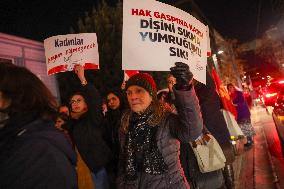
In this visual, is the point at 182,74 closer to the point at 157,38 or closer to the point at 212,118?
the point at 157,38

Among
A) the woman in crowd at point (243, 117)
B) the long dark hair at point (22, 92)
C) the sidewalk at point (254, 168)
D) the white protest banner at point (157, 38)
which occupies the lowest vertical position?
the sidewalk at point (254, 168)

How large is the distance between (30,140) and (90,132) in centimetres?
214

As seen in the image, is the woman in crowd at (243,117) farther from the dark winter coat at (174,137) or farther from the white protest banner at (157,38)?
the dark winter coat at (174,137)

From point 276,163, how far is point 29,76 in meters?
7.10

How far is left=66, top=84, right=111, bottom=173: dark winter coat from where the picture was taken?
3916 millimetres

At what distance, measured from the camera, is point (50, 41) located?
570 centimetres

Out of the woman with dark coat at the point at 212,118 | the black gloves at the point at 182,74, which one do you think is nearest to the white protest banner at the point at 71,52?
the woman with dark coat at the point at 212,118

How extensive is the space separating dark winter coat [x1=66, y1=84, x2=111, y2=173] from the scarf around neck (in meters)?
0.98

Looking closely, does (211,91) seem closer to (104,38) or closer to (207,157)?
(207,157)

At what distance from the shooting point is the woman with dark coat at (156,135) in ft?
8.98

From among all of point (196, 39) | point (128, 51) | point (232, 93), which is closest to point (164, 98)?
point (196, 39)

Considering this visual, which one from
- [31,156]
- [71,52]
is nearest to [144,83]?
[31,156]

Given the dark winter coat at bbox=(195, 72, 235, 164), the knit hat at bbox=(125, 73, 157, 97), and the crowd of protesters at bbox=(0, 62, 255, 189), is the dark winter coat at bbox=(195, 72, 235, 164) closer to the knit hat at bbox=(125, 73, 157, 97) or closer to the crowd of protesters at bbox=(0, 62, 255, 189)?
the crowd of protesters at bbox=(0, 62, 255, 189)

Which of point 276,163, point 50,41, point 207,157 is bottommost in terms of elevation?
point 276,163
